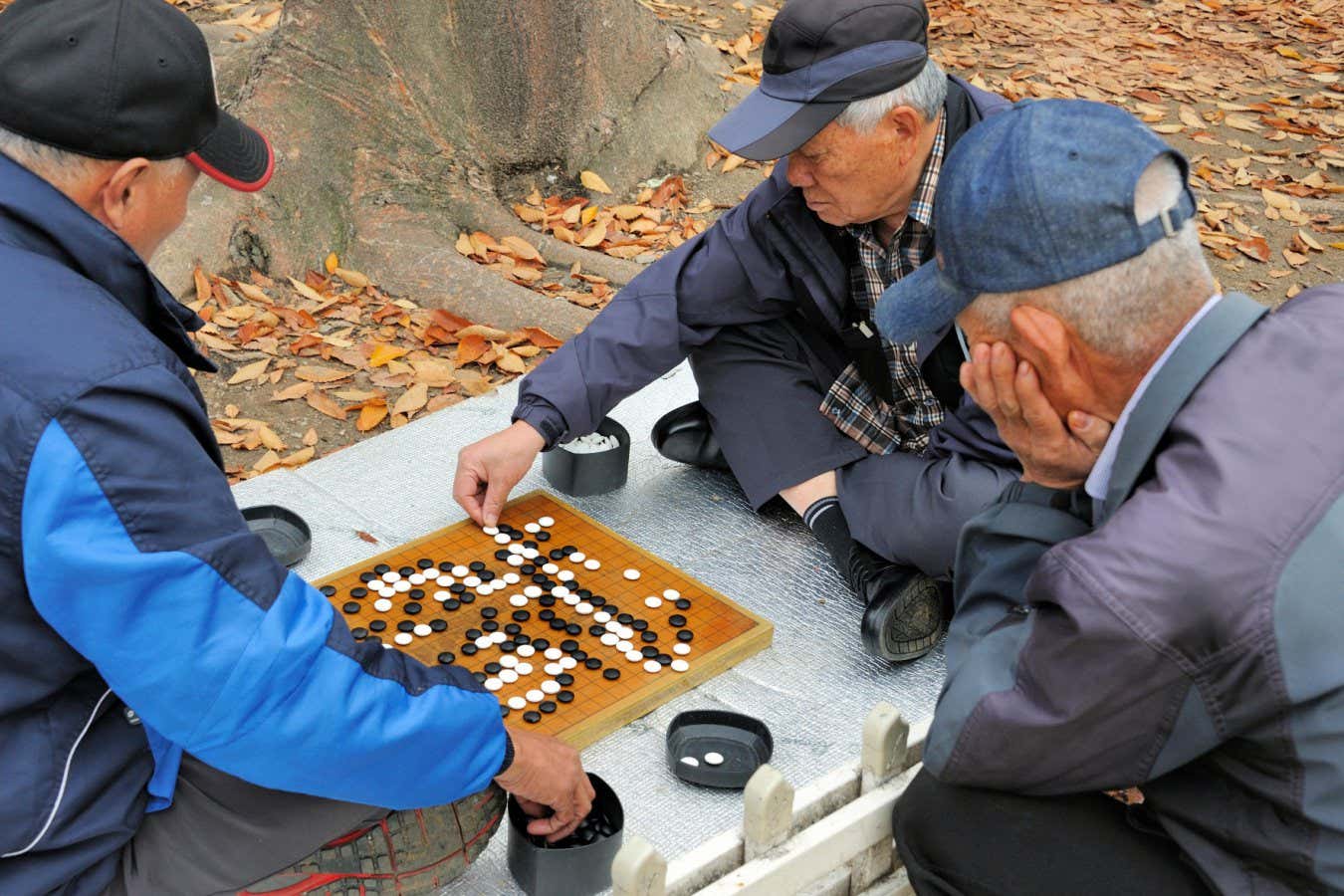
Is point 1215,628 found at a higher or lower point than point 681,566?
higher

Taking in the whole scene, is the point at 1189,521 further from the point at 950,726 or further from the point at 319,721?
the point at 319,721

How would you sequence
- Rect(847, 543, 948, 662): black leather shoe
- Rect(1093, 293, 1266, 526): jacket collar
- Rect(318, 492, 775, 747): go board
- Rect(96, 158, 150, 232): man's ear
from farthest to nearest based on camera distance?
1. Rect(847, 543, 948, 662): black leather shoe
2. Rect(318, 492, 775, 747): go board
3. Rect(96, 158, 150, 232): man's ear
4. Rect(1093, 293, 1266, 526): jacket collar

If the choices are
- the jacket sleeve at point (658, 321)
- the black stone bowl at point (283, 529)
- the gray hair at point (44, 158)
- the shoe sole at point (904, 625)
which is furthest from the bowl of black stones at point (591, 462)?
the gray hair at point (44, 158)

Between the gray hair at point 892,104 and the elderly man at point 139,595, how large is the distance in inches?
49.7

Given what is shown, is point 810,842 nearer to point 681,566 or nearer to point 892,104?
point 681,566

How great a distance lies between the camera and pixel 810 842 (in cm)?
208

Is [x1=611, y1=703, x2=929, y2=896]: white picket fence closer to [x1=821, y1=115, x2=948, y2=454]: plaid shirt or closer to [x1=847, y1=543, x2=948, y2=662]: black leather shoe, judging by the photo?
[x1=847, y1=543, x2=948, y2=662]: black leather shoe

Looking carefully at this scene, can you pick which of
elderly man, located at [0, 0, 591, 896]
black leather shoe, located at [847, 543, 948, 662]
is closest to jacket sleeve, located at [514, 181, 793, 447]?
black leather shoe, located at [847, 543, 948, 662]

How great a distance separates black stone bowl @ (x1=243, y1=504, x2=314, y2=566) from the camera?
311 cm

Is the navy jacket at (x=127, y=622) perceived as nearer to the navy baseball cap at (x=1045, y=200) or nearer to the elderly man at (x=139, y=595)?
the elderly man at (x=139, y=595)

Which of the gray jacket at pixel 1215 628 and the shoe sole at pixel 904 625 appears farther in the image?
the shoe sole at pixel 904 625

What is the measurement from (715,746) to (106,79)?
1.61 metres

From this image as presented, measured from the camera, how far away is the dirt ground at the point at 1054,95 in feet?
14.1

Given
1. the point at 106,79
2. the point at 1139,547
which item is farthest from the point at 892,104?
the point at 106,79
